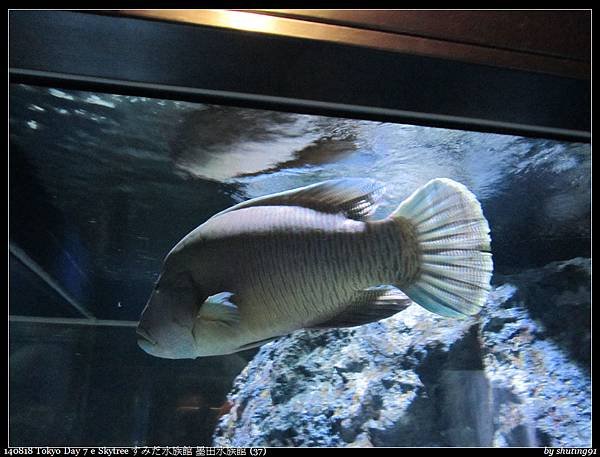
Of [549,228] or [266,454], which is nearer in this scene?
[266,454]

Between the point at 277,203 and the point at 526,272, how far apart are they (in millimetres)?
856

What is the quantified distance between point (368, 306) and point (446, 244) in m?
0.23

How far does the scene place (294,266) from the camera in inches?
44.8

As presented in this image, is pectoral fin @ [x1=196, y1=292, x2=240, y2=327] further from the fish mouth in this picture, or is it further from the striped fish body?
the fish mouth

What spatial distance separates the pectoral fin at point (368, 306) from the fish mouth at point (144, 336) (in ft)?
1.24

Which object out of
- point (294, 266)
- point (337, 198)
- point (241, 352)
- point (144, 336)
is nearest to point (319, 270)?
point (294, 266)

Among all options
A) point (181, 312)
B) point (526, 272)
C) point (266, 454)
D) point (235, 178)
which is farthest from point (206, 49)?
point (526, 272)

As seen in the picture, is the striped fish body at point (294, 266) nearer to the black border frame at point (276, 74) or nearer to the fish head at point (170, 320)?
the fish head at point (170, 320)

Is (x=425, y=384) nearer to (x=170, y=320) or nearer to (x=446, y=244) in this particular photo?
(x=446, y=244)

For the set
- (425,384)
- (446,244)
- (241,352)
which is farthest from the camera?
(425,384)

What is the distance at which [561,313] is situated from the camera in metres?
1.53

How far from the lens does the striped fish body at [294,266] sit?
1.11 meters

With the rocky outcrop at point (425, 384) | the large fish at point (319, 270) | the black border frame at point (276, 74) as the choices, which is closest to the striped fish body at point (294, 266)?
the large fish at point (319, 270)

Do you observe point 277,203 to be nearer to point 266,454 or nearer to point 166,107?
point 166,107
